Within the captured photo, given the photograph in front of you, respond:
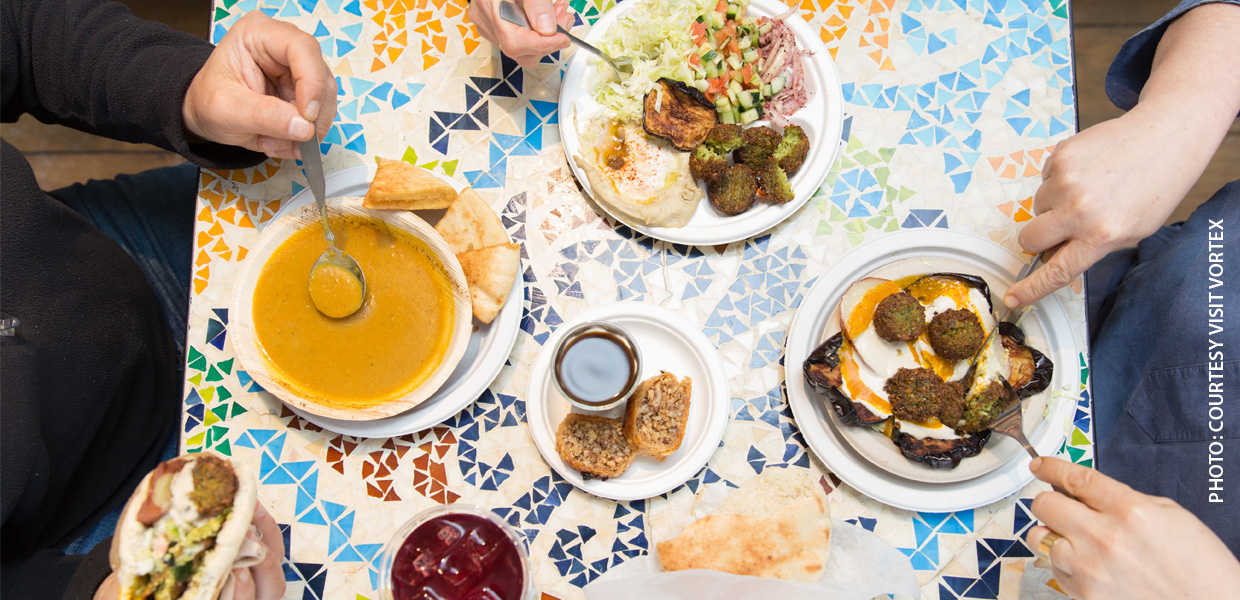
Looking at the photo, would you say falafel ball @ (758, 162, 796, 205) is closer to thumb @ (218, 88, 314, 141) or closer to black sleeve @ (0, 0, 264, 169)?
thumb @ (218, 88, 314, 141)

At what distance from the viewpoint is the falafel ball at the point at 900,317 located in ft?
7.44

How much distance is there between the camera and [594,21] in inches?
107

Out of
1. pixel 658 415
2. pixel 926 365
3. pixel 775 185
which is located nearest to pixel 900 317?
pixel 926 365

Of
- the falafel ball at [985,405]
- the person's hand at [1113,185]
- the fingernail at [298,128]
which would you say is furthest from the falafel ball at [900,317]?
the fingernail at [298,128]

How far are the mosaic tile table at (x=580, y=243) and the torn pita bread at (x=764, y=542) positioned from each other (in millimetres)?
143

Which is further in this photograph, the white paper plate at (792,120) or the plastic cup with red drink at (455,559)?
the white paper plate at (792,120)

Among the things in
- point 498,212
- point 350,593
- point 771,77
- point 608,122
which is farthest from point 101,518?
point 771,77

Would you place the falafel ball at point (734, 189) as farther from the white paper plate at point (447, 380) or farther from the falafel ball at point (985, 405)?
the falafel ball at point (985, 405)

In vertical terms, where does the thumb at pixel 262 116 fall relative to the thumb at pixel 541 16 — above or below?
below

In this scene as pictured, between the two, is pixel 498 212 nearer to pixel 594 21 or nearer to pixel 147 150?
pixel 594 21

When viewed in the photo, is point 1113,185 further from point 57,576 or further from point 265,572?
point 57,576

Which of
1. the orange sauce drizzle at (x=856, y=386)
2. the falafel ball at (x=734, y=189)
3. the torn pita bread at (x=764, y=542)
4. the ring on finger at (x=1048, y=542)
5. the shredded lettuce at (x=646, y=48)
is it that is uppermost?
the shredded lettuce at (x=646, y=48)

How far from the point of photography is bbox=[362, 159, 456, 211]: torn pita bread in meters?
2.28

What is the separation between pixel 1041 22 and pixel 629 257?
1893mm
